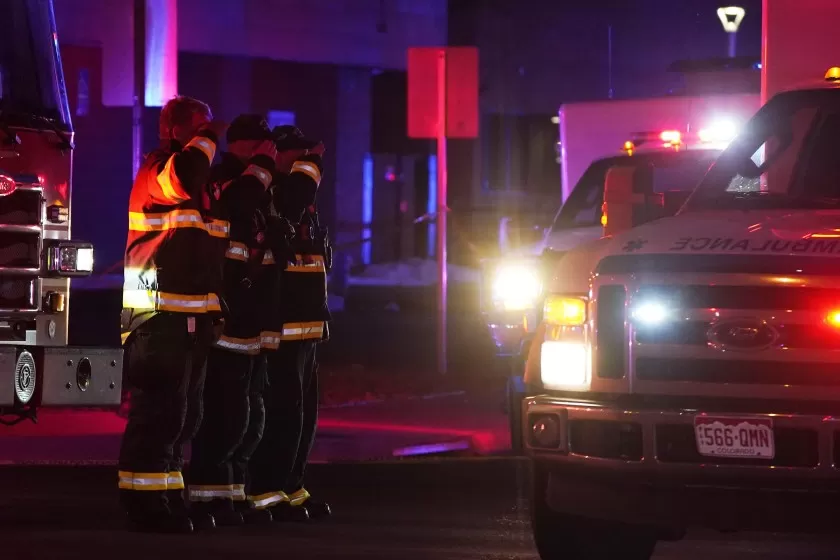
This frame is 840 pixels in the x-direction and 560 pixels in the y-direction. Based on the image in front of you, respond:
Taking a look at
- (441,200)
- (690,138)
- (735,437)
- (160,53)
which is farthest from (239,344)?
(441,200)

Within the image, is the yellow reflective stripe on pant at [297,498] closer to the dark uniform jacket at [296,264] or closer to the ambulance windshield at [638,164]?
the dark uniform jacket at [296,264]

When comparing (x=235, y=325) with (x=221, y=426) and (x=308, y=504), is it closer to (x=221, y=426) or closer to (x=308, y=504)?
(x=221, y=426)

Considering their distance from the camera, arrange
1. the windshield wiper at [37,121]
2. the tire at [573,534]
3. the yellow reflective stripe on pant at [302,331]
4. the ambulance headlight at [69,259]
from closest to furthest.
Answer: the tire at [573,534] < the yellow reflective stripe on pant at [302,331] < the windshield wiper at [37,121] < the ambulance headlight at [69,259]

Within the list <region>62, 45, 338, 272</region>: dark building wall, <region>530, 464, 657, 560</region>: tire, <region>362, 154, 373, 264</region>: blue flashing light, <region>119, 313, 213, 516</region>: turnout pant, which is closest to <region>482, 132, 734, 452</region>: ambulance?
<region>119, 313, 213, 516</region>: turnout pant

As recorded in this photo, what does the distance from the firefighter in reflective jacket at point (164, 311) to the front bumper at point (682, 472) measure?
218 centimetres

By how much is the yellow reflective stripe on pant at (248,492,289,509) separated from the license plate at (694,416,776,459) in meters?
3.07

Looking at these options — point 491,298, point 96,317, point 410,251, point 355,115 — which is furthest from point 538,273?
point 410,251

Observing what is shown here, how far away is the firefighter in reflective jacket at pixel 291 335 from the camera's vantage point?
8906 millimetres

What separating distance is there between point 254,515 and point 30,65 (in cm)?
334

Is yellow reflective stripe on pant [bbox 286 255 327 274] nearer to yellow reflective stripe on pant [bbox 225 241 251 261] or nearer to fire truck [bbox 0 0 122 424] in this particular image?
yellow reflective stripe on pant [bbox 225 241 251 261]

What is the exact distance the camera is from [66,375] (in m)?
9.95

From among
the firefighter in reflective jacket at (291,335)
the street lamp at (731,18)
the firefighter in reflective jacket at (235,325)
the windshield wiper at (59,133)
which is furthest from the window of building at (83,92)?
the firefighter in reflective jacket at (235,325)

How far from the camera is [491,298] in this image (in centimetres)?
1423

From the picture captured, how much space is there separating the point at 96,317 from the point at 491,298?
7.95 metres
